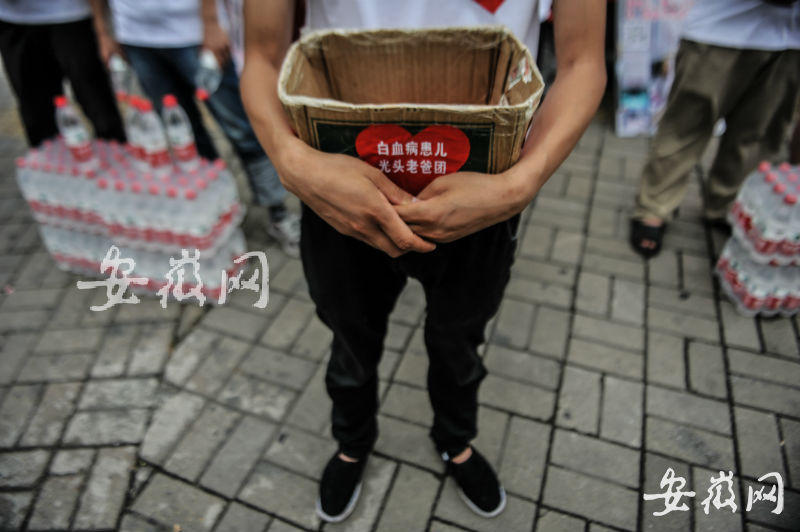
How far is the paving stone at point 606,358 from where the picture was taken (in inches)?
98.4

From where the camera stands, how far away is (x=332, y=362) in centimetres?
174

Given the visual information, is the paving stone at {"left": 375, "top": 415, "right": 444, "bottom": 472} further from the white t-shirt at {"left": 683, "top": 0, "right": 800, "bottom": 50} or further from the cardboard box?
the white t-shirt at {"left": 683, "top": 0, "right": 800, "bottom": 50}

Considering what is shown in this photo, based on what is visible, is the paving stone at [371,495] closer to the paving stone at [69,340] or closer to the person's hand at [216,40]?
the paving stone at [69,340]

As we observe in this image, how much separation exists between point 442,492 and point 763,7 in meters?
2.71

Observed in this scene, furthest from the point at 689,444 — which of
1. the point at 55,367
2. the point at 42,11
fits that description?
the point at 42,11

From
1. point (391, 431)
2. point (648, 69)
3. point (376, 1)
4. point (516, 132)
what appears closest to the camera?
point (516, 132)

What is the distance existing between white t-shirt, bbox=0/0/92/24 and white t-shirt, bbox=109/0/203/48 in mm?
363

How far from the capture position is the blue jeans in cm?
283

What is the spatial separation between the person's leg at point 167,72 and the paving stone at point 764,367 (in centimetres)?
323

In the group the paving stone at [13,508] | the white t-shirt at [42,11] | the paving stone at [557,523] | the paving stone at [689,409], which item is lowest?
the paving stone at [13,508]

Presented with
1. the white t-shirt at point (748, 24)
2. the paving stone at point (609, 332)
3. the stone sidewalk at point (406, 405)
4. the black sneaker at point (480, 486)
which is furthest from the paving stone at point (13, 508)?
the white t-shirt at point (748, 24)

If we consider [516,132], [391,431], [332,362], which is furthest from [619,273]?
[516,132]

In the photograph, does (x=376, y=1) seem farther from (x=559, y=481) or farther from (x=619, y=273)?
(x=619, y=273)

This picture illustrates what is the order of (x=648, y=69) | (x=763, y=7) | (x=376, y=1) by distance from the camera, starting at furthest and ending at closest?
1. (x=648, y=69)
2. (x=763, y=7)
3. (x=376, y=1)
